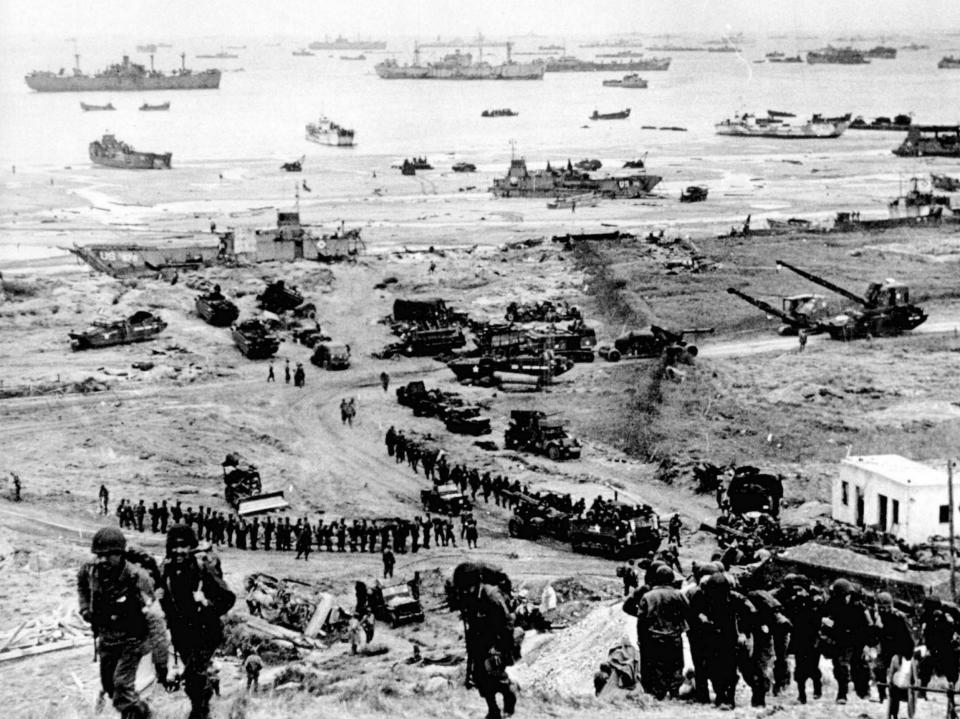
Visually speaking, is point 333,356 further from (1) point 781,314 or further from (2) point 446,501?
(1) point 781,314

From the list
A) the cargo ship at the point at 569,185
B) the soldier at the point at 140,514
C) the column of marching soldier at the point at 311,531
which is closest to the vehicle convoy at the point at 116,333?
the column of marching soldier at the point at 311,531

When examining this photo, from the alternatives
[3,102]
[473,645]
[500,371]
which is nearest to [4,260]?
[500,371]

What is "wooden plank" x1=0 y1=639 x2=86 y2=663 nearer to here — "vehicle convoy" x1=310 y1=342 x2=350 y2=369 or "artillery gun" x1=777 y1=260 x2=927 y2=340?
"vehicle convoy" x1=310 y1=342 x2=350 y2=369

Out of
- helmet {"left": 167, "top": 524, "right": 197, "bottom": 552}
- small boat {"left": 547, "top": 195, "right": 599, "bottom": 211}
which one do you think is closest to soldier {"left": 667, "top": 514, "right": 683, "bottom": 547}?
helmet {"left": 167, "top": 524, "right": 197, "bottom": 552}

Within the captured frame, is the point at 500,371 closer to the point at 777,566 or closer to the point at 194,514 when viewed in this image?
the point at 194,514

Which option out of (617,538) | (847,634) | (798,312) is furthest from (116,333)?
(847,634)
